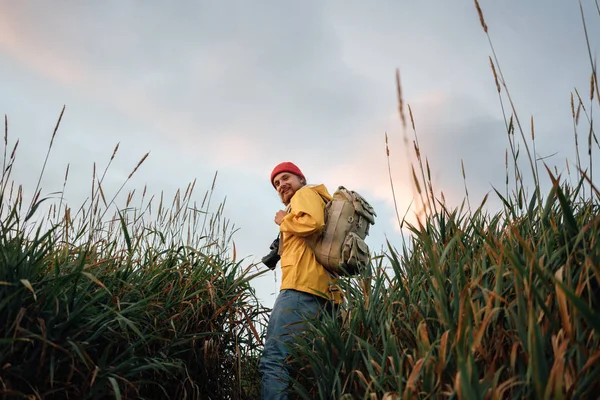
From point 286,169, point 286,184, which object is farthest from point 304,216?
point 286,169

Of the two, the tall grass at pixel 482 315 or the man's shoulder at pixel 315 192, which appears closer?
the tall grass at pixel 482 315

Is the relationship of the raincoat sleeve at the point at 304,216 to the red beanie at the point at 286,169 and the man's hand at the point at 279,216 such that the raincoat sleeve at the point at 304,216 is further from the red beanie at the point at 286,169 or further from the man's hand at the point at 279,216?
the red beanie at the point at 286,169

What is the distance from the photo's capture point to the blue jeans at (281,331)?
3717 millimetres

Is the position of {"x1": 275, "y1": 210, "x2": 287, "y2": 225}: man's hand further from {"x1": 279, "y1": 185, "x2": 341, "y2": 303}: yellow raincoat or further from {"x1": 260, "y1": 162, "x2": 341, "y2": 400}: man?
{"x1": 279, "y1": 185, "x2": 341, "y2": 303}: yellow raincoat

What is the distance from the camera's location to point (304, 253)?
429cm

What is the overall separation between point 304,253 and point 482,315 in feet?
6.50

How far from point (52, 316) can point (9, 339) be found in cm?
29

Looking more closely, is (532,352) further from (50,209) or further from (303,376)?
(50,209)

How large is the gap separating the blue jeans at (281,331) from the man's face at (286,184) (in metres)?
1.05

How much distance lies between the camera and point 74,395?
9.17 ft

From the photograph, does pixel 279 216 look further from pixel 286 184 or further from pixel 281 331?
pixel 281 331

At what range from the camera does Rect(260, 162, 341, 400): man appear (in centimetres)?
378

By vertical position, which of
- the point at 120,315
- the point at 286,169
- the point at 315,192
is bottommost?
the point at 120,315

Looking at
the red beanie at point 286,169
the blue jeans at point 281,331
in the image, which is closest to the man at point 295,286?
the blue jeans at point 281,331
